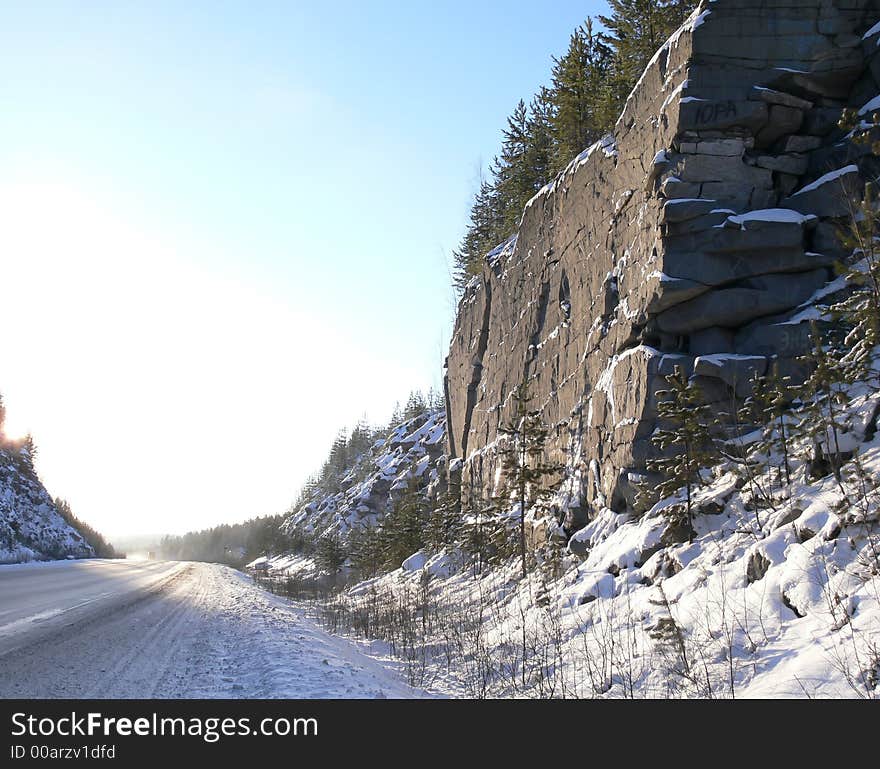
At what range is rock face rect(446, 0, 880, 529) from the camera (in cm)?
1386

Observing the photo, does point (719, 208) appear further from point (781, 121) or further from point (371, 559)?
point (371, 559)

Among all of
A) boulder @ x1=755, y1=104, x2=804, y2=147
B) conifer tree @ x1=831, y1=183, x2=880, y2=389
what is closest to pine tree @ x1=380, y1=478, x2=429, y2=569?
boulder @ x1=755, y1=104, x2=804, y2=147

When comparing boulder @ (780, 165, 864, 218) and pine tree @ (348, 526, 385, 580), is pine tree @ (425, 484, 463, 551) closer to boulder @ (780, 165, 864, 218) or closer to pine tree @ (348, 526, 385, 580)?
pine tree @ (348, 526, 385, 580)

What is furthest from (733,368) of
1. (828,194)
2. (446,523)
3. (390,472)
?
(390,472)

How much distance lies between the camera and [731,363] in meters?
13.3

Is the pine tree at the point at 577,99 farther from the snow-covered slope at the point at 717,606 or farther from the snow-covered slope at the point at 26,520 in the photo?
the snow-covered slope at the point at 26,520

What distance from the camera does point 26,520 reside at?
3609 centimetres

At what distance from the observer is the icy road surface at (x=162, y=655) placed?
5.52 m

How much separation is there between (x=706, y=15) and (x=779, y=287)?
808 centimetres

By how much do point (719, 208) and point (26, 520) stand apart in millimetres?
42428

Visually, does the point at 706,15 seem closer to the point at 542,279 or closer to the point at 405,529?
the point at 542,279

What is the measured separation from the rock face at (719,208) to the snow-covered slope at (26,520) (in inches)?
1231
